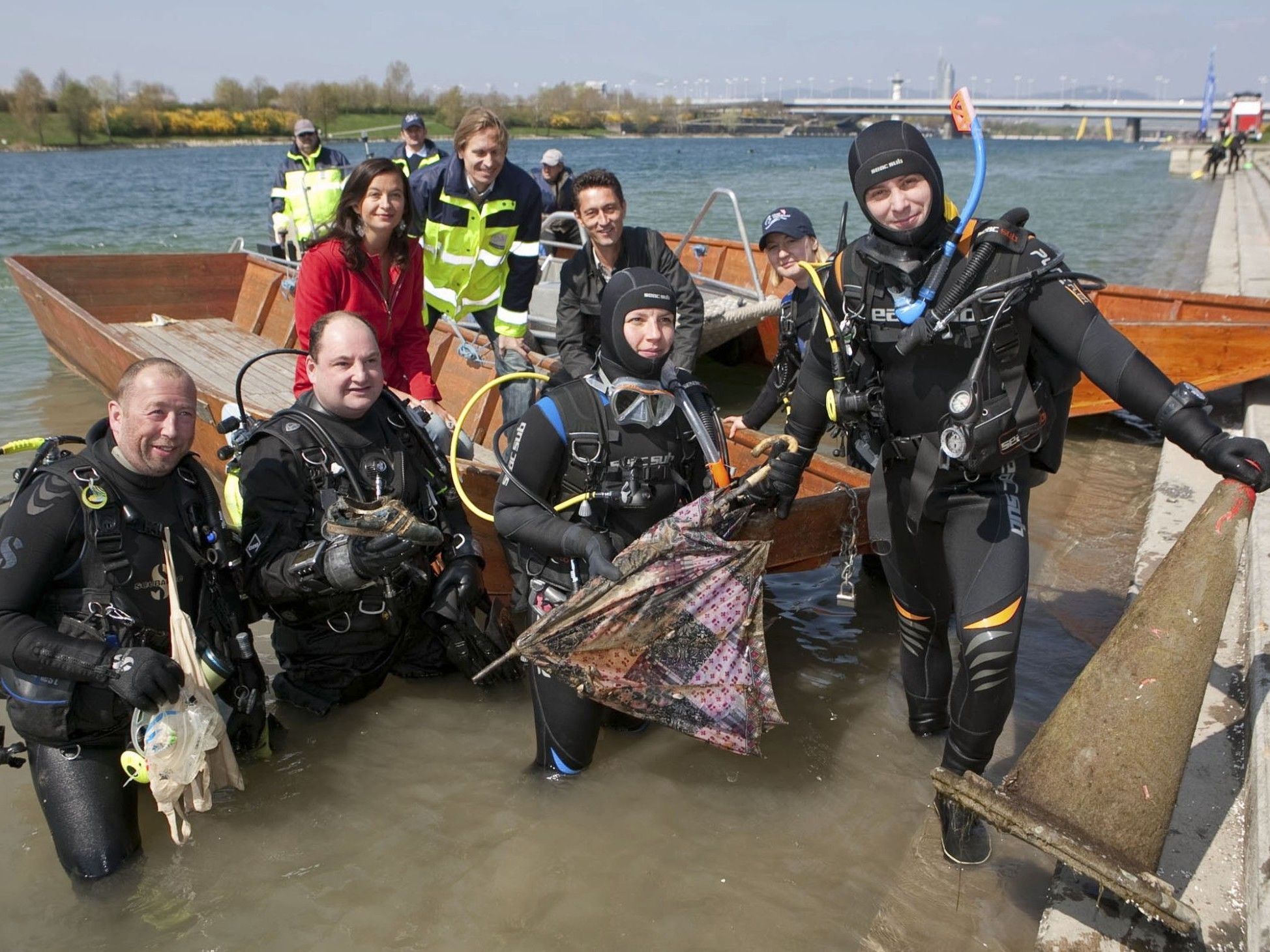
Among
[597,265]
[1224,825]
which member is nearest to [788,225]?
[597,265]

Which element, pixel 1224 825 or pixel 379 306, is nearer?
pixel 1224 825

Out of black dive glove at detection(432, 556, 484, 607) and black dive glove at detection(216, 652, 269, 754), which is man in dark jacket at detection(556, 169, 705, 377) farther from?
black dive glove at detection(216, 652, 269, 754)

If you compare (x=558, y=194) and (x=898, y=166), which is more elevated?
(x=898, y=166)

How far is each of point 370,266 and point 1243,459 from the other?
3426mm

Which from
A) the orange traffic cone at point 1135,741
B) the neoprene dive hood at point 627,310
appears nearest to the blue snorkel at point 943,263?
the neoprene dive hood at point 627,310

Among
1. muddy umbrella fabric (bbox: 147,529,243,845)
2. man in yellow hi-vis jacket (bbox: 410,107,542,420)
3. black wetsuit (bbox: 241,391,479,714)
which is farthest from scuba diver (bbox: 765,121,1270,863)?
man in yellow hi-vis jacket (bbox: 410,107,542,420)

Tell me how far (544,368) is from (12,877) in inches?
145

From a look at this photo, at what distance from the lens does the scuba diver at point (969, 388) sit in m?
2.81

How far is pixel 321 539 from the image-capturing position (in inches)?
138

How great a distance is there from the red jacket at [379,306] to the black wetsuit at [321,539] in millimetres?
620

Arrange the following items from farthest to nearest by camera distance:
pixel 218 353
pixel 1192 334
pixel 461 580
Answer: pixel 218 353 → pixel 1192 334 → pixel 461 580

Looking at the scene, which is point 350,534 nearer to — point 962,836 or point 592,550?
point 592,550

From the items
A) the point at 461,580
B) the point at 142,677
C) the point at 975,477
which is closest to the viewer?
the point at 142,677

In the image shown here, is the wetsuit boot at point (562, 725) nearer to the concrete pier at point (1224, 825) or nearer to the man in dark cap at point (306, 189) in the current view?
the concrete pier at point (1224, 825)
